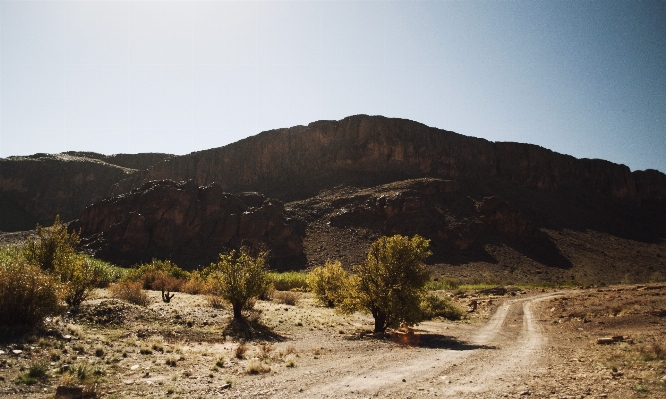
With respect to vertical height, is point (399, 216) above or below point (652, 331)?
above

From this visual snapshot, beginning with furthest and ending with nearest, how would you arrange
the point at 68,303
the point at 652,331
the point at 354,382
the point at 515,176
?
the point at 515,176 < the point at 68,303 < the point at 652,331 < the point at 354,382

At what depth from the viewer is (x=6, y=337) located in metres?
11.5

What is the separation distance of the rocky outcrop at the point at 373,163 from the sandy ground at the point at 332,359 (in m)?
76.4

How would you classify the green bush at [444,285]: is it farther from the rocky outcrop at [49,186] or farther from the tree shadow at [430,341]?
the rocky outcrop at [49,186]

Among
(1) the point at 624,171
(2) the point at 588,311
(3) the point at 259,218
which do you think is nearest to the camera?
(2) the point at 588,311

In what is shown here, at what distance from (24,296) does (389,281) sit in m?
15.1

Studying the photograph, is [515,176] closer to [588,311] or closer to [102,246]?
[588,311]

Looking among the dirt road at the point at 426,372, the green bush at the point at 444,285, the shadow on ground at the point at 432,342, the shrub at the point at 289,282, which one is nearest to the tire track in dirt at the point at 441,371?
the dirt road at the point at 426,372

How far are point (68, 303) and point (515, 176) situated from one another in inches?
4400

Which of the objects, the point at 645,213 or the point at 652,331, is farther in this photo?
the point at 645,213

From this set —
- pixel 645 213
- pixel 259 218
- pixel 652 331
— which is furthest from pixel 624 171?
pixel 652 331

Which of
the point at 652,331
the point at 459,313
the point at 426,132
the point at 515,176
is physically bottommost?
the point at 459,313

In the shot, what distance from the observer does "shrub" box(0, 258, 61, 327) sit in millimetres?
12203

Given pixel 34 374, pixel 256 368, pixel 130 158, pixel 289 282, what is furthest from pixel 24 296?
pixel 130 158
